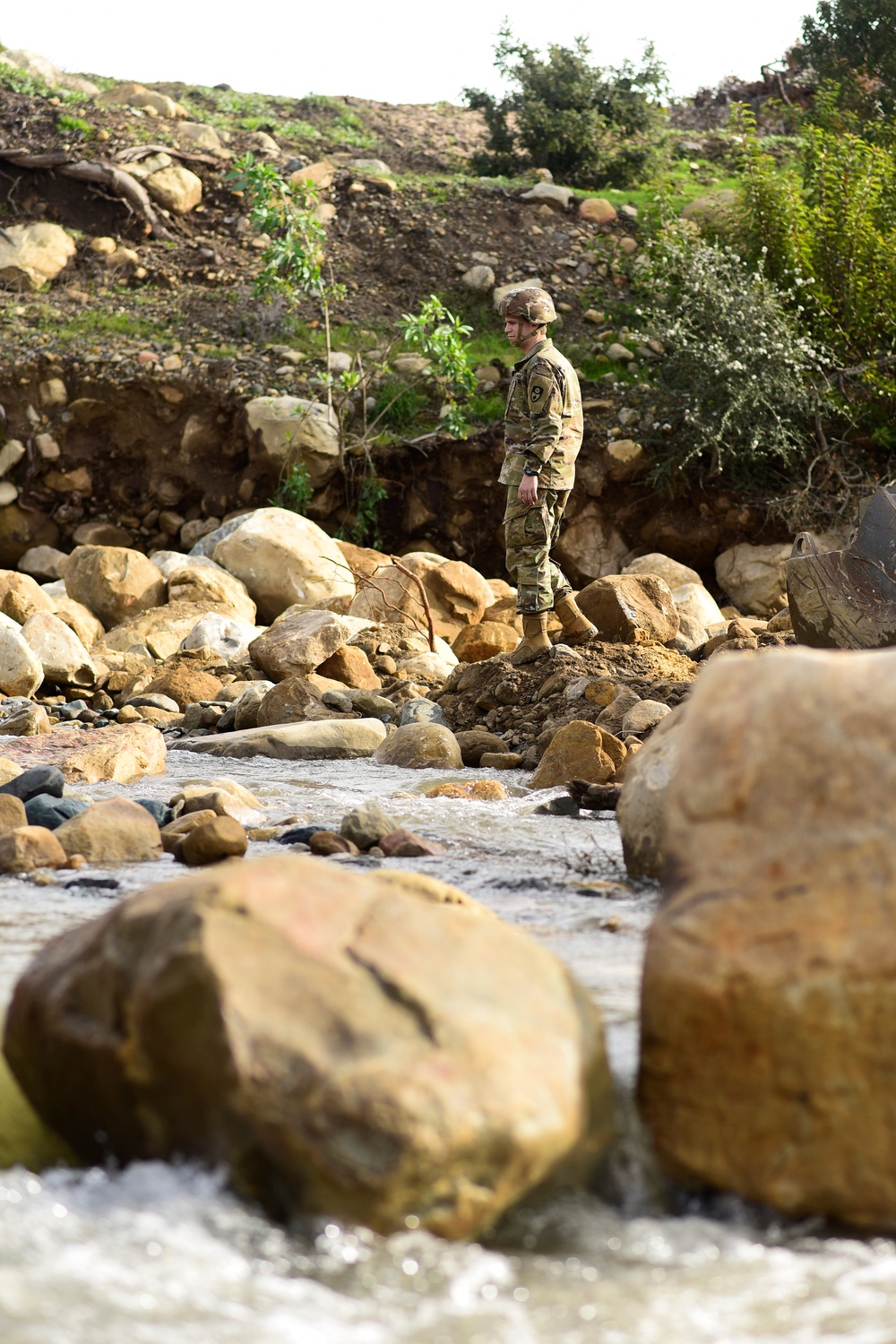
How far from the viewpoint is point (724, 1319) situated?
1450 millimetres

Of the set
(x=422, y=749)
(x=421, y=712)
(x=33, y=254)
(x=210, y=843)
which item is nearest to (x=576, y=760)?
(x=422, y=749)

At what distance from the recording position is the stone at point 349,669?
7273 millimetres

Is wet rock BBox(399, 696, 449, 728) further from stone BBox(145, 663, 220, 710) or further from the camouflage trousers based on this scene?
stone BBox(145, 663, 220, 710)

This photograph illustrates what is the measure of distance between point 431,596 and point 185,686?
2.32m

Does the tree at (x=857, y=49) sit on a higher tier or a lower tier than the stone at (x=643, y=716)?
higher

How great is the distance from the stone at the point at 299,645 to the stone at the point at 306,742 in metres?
1.22

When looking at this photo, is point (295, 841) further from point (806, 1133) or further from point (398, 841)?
point (806, 1133)

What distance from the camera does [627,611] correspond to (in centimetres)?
742

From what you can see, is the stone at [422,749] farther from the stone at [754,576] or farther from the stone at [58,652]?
the stone at [754,576]

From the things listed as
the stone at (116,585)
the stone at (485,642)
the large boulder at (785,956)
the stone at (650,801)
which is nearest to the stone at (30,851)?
the stone at (650,801)

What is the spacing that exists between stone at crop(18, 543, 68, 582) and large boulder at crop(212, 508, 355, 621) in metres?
3.44

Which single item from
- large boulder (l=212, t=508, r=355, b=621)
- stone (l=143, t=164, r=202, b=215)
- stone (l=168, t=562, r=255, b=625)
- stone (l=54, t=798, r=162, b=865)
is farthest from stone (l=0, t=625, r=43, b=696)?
stone (l=143, t=164, r=202, b=215)

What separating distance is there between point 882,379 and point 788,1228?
40.6ft

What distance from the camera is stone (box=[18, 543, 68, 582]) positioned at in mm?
12969
